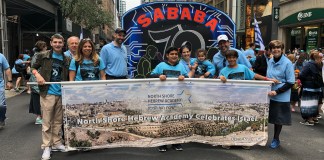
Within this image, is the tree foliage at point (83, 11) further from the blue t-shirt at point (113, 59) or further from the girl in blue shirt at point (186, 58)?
the girl in blue shirt at point (186, 58)

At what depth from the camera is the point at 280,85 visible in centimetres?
525

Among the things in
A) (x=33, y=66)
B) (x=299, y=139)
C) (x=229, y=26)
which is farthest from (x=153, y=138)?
(x=229, y=26)

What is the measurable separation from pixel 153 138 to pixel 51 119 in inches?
61.2

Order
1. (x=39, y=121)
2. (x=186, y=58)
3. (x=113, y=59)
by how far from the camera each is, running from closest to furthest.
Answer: (x=186, y=58)
(x=113, y=59)
(x=39, y=121)

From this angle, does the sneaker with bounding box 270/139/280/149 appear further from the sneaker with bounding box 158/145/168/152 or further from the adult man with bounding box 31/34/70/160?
the adult man with bounding box 31/34/70/160

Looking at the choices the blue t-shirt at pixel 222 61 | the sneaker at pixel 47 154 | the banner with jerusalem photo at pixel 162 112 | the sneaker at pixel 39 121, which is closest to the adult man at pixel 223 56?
the blue t-shirt at pixel 222 61

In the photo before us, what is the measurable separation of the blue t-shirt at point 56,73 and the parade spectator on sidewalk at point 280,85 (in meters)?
3.33

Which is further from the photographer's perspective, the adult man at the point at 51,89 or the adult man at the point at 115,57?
the adult man at the point at 115,57

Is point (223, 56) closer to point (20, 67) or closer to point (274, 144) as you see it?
point (274, 144)

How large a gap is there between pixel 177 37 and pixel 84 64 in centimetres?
340

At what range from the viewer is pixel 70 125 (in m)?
4.78

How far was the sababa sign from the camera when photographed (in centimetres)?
764

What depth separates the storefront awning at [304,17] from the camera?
17.6 metres

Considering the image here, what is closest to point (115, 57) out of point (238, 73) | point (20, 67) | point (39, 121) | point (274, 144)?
point (238, 73)
